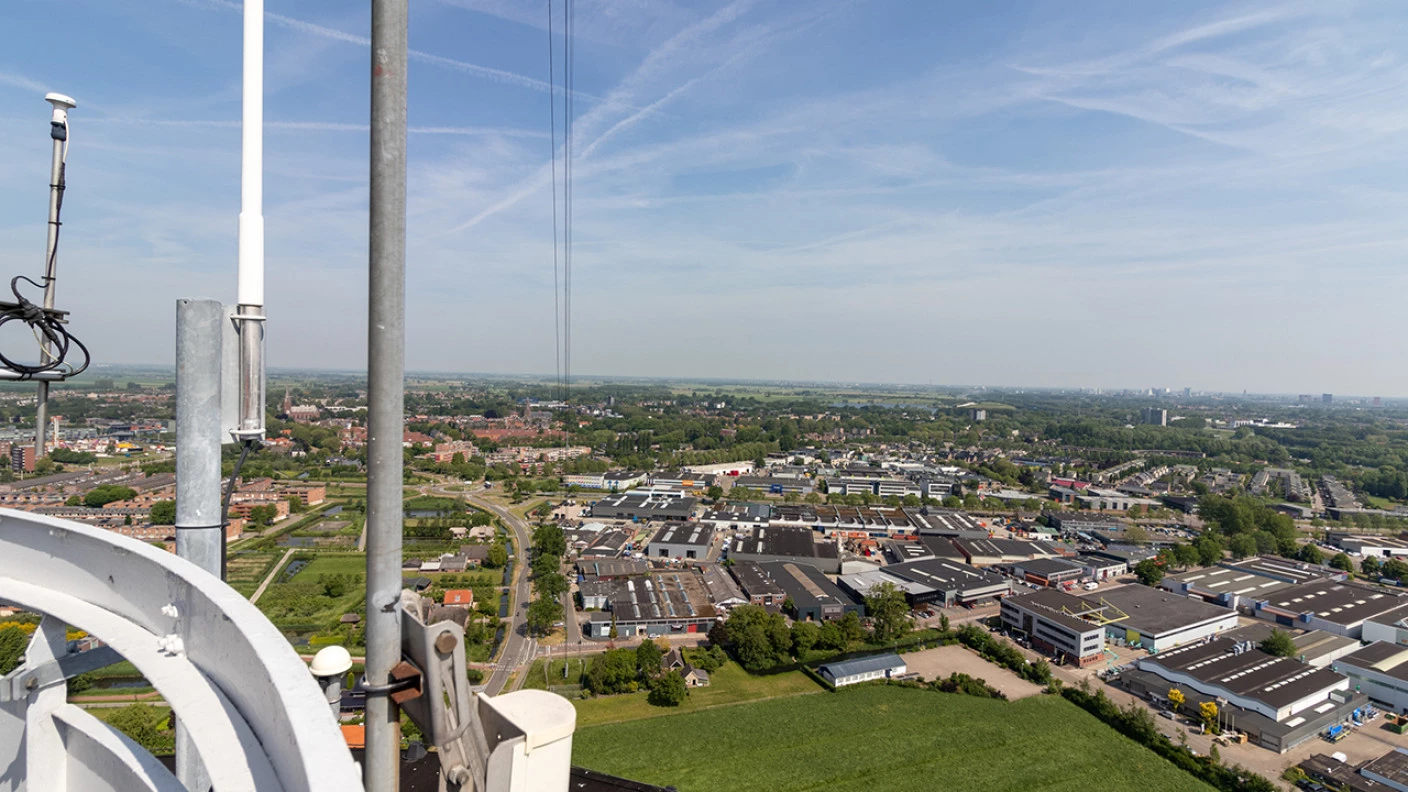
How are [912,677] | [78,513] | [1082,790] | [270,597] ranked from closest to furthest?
[1082,790], [912,677], [270,597], [78,513]

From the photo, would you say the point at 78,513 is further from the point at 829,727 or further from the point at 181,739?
the point at 181,739

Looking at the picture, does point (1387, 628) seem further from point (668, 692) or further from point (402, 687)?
point (402, 687)

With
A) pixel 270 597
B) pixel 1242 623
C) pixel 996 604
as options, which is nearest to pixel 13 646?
pixel 270 597

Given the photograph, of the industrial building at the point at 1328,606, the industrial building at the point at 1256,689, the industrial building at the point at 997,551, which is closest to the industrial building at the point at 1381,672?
the industrial building at the point at 1256,689

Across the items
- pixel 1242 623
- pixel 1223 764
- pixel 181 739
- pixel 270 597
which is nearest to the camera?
pixel 181 739

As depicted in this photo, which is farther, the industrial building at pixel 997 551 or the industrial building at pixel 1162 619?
the industrial building at pixel 997 551

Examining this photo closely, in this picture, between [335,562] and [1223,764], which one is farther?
[335,562]

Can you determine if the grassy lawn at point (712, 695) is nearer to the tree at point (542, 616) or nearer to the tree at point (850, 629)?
the tree at point (542, 616)

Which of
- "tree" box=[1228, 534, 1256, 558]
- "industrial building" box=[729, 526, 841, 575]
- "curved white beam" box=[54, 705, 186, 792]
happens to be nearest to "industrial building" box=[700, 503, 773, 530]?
"industrial building" box=[729, 526, 841, 575]
